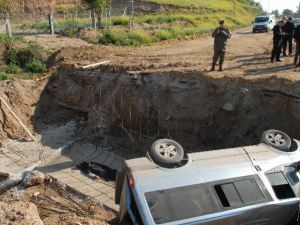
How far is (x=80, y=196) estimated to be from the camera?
39.9ft

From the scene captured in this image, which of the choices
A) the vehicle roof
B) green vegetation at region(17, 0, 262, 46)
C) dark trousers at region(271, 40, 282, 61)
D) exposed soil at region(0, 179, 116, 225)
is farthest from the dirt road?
exposed soil at region(0, 179, 116, 225)

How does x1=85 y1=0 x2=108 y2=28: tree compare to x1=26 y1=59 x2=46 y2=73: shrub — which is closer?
x1=26 y1=59 x2=46 y2=73: shrub

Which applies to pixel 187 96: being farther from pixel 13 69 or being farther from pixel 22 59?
pixel 22 59

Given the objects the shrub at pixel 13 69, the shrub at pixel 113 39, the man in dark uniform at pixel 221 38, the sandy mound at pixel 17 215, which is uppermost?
the man in dark uniform at pixel 221 38

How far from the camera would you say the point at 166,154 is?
828cm

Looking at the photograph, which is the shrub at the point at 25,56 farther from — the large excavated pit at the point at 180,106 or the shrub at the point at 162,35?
the shrub at the point at 162,35

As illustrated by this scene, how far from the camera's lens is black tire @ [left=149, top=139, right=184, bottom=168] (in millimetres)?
7992

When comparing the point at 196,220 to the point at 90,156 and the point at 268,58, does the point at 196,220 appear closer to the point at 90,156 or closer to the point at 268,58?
the point at 90,156

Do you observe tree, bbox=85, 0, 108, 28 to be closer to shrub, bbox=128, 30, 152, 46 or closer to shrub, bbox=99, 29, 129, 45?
shrub, bbox=128, 30, 152, 46

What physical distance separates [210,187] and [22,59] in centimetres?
1639

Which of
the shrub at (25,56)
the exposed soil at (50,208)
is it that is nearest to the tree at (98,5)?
the shrub at (25,56)

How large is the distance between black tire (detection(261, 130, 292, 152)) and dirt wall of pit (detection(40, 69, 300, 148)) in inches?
126

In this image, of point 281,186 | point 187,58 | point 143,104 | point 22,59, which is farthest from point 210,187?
point 22,59

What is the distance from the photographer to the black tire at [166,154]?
26.2 feet
